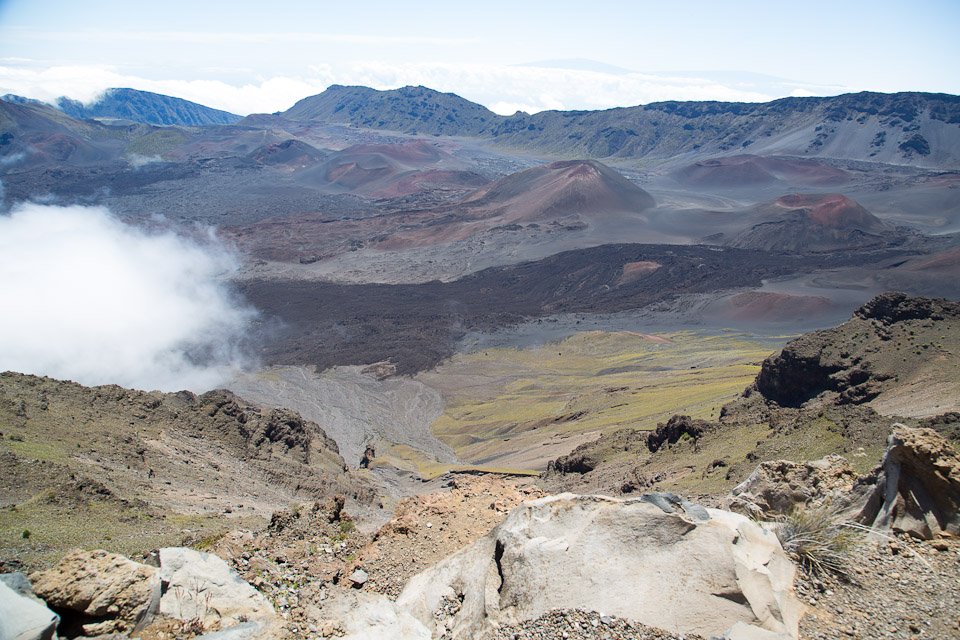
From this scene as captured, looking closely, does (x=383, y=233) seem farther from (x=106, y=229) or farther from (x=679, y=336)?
(x=679, y=336)

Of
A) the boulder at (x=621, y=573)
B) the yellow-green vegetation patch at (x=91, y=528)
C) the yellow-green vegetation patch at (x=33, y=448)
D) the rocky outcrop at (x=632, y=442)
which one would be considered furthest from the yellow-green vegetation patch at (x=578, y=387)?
the boulder at (x=621, y=573)

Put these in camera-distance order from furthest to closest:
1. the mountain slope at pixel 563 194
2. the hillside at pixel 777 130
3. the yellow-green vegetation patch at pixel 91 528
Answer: the hillside at pixel 777 130 < the mountain slope at pixel 563 194 < the yellow-green vegetation patch at pixel 91 528

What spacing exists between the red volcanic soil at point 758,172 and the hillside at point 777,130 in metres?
19.9

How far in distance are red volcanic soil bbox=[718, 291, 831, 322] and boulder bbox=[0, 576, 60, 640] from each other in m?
60.5

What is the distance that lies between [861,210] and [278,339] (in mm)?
76353

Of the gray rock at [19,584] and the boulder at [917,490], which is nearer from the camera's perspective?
the gray rock at [19,584]

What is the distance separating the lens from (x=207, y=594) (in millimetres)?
9039

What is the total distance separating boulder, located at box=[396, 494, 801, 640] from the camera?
26.9ft

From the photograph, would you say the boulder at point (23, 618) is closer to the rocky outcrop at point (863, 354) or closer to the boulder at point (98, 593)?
the boulder at point (98, 593)

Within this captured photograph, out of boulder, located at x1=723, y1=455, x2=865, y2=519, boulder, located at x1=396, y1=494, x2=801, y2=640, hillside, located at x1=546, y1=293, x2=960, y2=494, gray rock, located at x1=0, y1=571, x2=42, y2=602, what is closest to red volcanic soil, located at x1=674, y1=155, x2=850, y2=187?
hillside, located at x1=546, y1=293, x2=960, y2=494

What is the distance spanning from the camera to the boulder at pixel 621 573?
26.9 feet

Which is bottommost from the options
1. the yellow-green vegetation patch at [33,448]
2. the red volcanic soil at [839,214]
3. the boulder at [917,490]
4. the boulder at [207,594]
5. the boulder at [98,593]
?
the yellow-green vegetation patch at [33,448]

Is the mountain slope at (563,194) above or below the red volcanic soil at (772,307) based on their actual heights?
above

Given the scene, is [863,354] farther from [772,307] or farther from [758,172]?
[758,172]
